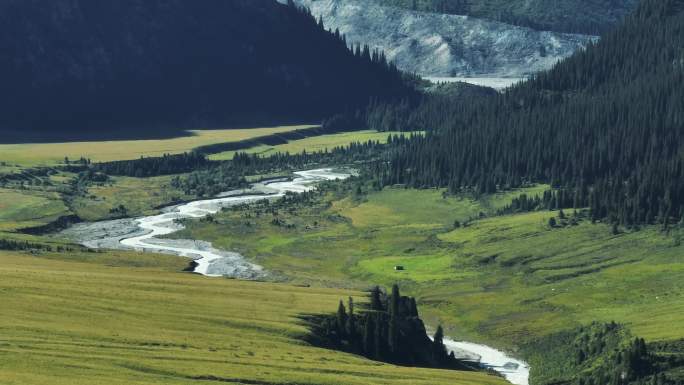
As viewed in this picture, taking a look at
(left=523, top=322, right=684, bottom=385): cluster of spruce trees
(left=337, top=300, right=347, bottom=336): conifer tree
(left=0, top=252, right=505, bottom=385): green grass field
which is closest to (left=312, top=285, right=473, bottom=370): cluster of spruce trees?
(left=337, top=300, right=347, bottom=336): conifer tree

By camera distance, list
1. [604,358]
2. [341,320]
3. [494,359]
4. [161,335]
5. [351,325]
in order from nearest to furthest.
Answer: [161,335] → [341,320] → [351,325] → [604,358] → [494,359]

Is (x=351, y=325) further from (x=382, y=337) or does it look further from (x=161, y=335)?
(x=161, y=335)

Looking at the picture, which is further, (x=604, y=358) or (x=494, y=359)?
(x=494, y=359)

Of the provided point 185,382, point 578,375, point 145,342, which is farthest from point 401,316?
point 185,382

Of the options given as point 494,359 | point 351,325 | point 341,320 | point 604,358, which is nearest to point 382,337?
point 351,325

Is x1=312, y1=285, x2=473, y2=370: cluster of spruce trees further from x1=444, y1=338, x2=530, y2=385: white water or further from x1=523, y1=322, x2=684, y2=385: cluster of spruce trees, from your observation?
x1=523, y1=322, x2=684, y2=385: cluster of spruce trees

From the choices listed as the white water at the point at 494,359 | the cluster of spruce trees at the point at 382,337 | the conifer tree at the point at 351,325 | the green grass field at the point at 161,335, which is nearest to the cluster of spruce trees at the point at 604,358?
the white water at the point at 494,359

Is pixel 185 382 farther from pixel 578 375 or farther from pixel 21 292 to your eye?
pixel 578 375

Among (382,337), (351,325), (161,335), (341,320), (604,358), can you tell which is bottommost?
(604,358)

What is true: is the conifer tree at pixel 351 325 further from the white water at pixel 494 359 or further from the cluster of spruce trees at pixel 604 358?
the cluster of spruce trees at pixel 604 358
